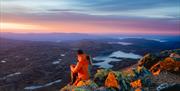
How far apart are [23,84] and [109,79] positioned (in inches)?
5640

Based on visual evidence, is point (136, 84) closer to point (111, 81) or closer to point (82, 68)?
point (111, 81)

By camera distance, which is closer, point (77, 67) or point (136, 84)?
point (77, 67)

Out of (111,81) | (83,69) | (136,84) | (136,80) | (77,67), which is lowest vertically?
(136,84)

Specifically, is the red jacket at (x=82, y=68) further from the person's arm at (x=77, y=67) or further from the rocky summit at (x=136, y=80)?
the rocky summit at (x=136, y=80)

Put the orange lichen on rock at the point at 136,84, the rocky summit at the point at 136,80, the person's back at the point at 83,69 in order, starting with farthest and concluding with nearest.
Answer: the orange lichen on rock at the point at 136,84, the person's back at the point at 83,69, the rocky summit at the point at 136,80

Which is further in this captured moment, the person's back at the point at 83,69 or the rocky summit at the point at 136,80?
the person's back at the point at 83,69

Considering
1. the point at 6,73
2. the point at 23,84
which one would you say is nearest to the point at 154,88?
the point at 23,84

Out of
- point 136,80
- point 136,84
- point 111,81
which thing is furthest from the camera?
point 136,80

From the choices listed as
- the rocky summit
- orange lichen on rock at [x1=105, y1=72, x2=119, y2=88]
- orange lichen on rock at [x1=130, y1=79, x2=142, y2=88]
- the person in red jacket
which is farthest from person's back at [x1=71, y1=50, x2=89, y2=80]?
orange lichen on rock at [x1=130, y1=79, x2=142, y2=88]

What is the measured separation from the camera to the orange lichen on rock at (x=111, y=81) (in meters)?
18.3

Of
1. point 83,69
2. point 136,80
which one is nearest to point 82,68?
point 83,69

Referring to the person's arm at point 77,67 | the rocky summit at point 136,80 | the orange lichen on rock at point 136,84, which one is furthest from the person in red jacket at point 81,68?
the orange lichen on rock at point 136,84

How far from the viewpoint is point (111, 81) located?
739 inches

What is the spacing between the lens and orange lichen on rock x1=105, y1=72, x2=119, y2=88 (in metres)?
18.3
